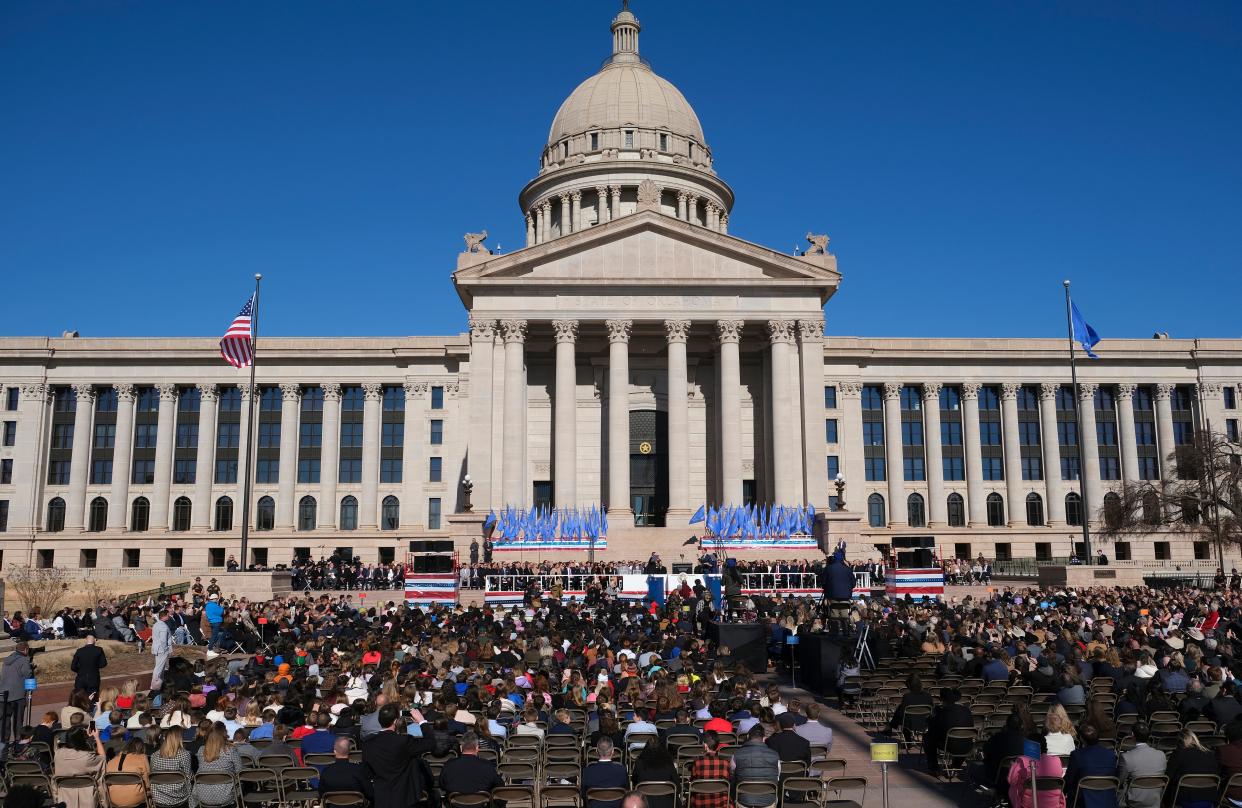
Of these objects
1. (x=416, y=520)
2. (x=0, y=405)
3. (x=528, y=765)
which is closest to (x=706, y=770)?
(x=528, y=765)

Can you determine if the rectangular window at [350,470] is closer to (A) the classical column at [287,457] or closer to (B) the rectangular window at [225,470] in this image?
(A) the classical column at [287,457]

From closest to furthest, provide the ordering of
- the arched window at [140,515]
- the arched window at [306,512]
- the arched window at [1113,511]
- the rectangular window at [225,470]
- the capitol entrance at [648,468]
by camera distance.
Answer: the capitol entrance at [648,468] < the arched window at [1113,511] < the arched window at [140,515] < the arched window at [306,512] < the rectangular window at [225,470]

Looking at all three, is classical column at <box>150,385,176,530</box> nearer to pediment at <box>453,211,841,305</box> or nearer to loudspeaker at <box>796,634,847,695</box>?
pediment at <box>453,211,841,305</box>

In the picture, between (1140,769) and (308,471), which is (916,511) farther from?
(1140,769)

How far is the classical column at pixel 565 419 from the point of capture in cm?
5809

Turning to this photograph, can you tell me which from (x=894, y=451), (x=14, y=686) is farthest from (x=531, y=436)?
(x=14, y=686)

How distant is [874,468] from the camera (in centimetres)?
7250

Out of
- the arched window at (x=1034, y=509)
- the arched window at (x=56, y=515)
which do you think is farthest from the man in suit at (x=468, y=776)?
the arched window at (x=56, y=515)

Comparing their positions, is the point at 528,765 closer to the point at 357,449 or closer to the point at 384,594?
the point at 384,594

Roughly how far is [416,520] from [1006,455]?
4261 cm

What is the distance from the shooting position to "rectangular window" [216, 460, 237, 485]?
71188mm

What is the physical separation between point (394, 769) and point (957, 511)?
6758cm

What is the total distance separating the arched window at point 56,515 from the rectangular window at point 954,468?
63.2 m

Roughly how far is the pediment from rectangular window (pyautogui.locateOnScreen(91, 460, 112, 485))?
3093 centimetres
